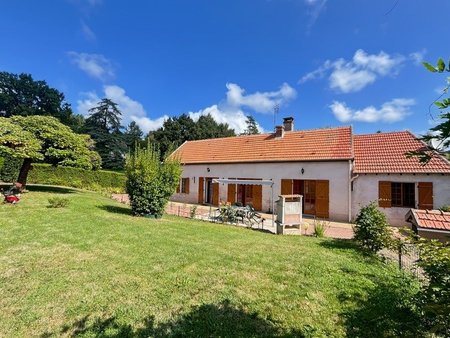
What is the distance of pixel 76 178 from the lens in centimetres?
2452

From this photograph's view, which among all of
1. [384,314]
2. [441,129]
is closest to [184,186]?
[384,314]

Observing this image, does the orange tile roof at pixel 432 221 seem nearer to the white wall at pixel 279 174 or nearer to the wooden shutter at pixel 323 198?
the white wall at pixel 279 174

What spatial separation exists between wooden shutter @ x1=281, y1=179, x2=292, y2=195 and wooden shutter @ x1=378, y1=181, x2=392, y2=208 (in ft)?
16.8

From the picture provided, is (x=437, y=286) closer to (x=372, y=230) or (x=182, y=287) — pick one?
(x=182, y=287)

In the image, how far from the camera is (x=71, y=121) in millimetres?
49125

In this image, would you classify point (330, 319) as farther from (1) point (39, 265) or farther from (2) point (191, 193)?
(2) point (191, 193)

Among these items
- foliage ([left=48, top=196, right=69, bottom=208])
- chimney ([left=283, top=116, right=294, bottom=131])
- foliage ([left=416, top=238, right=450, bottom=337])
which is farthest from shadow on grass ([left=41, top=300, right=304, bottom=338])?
chimney ([left=283, top=116, right=294, bottom=131])

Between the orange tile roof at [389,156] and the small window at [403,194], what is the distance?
855 mm

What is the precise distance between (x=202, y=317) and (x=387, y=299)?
341 centimetres

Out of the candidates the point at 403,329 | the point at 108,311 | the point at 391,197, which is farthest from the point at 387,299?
the point at 391,197

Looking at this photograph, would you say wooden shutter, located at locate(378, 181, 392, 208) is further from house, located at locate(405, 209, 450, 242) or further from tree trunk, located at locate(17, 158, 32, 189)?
tree trunk, located at locate(17, 158, 32, 189)

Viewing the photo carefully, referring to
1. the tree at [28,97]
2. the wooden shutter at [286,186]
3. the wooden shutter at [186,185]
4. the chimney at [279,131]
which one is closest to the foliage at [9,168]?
the wooden shutter at [186,185]

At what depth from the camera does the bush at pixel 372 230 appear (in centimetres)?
734

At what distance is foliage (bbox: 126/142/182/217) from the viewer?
11.2 meters
